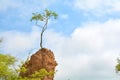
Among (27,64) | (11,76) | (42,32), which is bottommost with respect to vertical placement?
(11,76)

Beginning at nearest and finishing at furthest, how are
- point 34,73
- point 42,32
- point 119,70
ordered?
1. point 34,73
2. point 42,32
3. point 119,70

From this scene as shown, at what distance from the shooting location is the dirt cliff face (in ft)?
199

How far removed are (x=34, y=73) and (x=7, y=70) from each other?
307 inches

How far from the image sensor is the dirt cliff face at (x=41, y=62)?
199ft

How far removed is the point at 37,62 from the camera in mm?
61344

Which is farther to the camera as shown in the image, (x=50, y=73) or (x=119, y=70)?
(x=119, y=70)

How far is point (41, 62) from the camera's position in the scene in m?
61.4

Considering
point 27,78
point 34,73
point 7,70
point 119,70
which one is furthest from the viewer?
point 119,70

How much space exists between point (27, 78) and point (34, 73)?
12.1 feet

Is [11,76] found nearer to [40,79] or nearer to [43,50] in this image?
[40,79]

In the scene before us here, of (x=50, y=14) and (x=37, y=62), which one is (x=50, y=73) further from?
(x=50, y=14)

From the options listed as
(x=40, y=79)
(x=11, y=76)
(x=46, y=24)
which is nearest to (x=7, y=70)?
(x=11, y=76)

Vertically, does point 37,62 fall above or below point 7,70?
above

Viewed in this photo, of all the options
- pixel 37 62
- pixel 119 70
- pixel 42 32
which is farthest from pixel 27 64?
pixel 119 70
